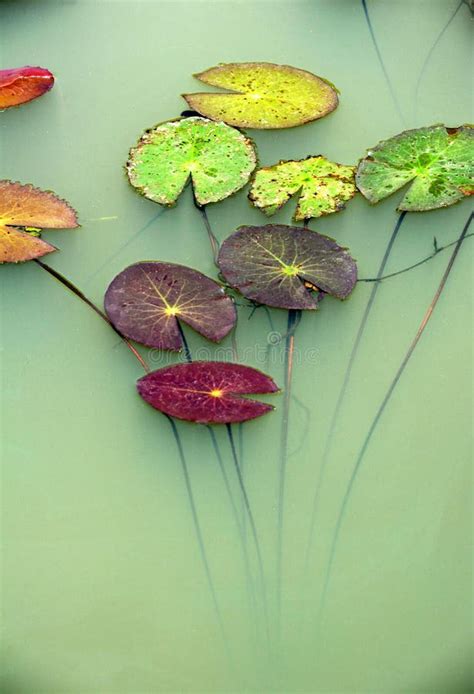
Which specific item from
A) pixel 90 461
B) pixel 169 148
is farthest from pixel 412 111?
pixel 90 461

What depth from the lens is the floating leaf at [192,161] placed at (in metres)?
1.43

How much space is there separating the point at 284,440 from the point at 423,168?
622 mm

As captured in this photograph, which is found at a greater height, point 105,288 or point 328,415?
point 105,288

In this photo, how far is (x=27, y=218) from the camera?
1.39 m

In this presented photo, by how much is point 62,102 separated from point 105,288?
46 centimetres

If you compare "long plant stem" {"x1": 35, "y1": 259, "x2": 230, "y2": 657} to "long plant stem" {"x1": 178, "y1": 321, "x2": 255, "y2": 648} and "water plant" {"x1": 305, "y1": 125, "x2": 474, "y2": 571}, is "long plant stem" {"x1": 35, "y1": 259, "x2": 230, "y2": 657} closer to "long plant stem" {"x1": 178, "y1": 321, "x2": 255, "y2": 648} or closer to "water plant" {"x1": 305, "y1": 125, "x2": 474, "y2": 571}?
"long plant stem" {"x1": 178, "y1": 321, "x2": 255, "y2": 648}

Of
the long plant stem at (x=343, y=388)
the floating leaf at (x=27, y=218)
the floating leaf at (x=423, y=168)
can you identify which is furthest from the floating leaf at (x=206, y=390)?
the floating leaf at (x=423, y=168)

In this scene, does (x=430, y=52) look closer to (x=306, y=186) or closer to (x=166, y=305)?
(x=306, y=186)

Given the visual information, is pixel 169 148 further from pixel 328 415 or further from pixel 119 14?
pixel 328 415

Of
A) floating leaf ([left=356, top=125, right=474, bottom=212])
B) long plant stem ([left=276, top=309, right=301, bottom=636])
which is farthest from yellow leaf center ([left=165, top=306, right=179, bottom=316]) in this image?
floating leaf ([left=356, top=125, right=474, bottom=212])

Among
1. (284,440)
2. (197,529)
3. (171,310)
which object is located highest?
(171,310)

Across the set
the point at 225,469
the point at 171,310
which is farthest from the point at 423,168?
the point at 225,469

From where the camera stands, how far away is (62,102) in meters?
1.55

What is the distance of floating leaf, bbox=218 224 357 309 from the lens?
132 centimetres
